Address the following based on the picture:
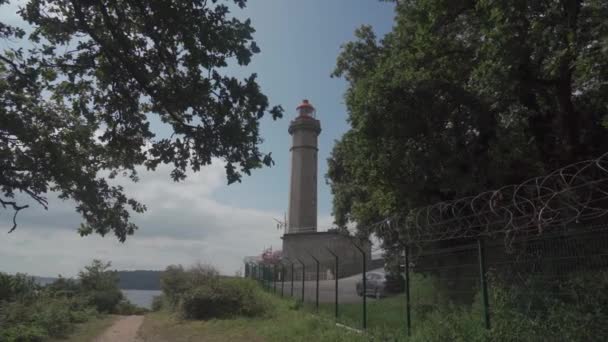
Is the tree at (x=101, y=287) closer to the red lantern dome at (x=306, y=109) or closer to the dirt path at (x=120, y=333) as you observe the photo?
the dirt path at (x=120, y=333)

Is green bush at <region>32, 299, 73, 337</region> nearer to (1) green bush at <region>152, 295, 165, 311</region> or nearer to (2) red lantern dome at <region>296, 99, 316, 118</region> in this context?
(1) green bush at <region>152, 295, 165, 311</region>

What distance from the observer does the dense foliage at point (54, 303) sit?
49.9 feet

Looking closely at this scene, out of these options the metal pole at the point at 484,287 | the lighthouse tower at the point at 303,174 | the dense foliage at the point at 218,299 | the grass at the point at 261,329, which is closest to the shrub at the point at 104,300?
the dense foliage at the point at 218,299

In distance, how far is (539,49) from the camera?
974 cm

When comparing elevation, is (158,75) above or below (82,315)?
above

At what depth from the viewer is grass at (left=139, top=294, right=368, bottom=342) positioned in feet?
37.2

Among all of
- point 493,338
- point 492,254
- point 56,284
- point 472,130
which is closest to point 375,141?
point 472,130

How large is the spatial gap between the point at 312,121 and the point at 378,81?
31135 mm

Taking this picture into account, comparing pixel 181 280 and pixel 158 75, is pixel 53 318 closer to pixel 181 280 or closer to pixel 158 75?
pixel 181 280

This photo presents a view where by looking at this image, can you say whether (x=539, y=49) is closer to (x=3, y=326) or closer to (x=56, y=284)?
(x=3, y=326)

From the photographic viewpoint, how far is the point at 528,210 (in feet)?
40.0

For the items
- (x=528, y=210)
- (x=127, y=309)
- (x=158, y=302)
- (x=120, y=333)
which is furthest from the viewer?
(x=127, y=309)

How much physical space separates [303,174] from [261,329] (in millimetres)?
28305

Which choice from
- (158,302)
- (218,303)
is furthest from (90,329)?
(158,302)
